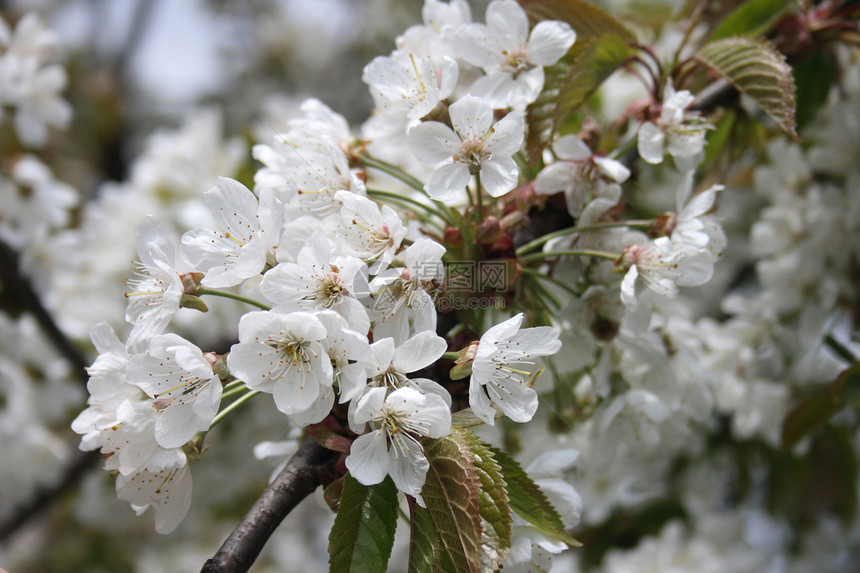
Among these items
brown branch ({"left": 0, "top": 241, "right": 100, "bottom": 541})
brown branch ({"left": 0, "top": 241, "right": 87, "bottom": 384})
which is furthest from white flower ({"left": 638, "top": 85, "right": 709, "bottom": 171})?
brown branch ({"left": 0, "top": 241, "right": 87, "bottom": 384})

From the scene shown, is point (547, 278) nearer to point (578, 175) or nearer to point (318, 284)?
point (578, 175)

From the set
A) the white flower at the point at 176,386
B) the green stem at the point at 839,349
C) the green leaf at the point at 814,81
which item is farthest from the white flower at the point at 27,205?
the green stem at the point at 839,349

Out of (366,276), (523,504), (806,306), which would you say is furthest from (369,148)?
(806,306)

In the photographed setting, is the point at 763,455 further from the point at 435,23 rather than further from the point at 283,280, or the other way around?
the point at 283,280

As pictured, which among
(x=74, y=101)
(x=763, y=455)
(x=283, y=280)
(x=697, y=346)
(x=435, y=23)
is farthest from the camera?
(x=74, y=101)

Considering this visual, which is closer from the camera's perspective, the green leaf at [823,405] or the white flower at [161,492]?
the white flower at [161,492]

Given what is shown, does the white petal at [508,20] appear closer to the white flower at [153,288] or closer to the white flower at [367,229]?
the white flower at [367,229]

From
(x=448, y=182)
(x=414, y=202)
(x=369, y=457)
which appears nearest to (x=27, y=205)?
(x=414, y=202)
